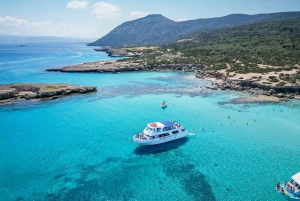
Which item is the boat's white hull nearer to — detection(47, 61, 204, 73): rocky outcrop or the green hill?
the green hill

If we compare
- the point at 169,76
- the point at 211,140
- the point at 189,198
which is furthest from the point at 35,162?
the point at 169,76

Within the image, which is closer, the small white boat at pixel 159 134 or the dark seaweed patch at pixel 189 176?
the dark seaweed patch at pixel 189 176

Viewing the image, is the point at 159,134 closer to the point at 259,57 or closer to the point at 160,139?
the point at 160,139

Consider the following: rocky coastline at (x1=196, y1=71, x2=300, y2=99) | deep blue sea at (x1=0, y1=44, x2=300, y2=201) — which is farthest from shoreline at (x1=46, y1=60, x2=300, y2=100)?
deep blue sea at (x1=0, y1=44, x2=300, y2=201)

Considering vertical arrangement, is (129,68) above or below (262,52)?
below

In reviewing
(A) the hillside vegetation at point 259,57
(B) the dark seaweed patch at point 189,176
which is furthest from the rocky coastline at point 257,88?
(B) the dark seaweed patch at point 189,176

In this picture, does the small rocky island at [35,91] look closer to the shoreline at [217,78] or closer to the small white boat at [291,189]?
the shoreline at [217,78]

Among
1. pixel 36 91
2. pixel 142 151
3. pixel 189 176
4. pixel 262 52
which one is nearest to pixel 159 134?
pixel 142 151
